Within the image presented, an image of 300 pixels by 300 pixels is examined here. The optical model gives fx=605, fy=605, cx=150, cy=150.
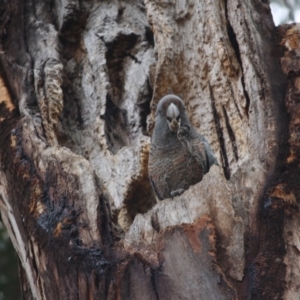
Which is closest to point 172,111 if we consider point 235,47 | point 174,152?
point 174,152

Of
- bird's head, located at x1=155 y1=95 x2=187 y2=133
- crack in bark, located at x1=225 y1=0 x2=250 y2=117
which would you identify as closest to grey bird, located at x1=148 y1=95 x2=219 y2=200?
bird's head, located at x1=155 y1=95 x2=187 y2=133

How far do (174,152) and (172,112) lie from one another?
0.26 meters

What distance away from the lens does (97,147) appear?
155 inches

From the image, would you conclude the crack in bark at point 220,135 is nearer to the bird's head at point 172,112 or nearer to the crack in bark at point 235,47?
the bird's head at point 172,112

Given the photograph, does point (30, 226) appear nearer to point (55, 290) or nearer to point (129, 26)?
point (55, 290)

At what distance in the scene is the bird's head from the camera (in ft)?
11.9

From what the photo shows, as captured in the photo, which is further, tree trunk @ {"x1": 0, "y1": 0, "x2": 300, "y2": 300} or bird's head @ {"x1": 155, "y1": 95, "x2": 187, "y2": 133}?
bird's head @ {"x1": 155, "y1": 95, "x2": 187, "y2": 133}

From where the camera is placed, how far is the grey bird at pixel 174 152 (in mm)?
3615

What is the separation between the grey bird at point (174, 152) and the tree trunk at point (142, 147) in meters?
0.22

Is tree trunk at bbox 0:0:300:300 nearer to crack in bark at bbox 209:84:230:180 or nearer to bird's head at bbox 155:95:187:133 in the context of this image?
crack in bark at bbox 209:84:230:180

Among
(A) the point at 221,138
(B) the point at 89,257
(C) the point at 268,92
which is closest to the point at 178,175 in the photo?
(A) the point at 221,138

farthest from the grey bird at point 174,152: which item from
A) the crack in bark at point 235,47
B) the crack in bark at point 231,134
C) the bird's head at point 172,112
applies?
the crack in bark at point 235,47

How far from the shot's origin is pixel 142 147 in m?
3.96

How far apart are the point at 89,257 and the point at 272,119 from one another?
109 cm
